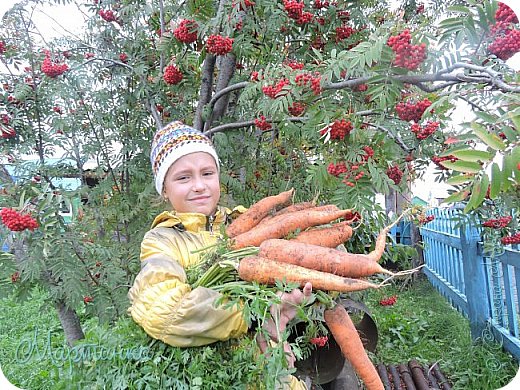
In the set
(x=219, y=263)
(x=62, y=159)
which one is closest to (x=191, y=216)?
(x=219, y=263)

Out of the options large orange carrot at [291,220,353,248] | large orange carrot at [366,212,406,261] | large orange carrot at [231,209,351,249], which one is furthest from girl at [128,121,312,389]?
large orange carrot at [366,212,406,261]

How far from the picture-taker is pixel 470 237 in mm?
4219

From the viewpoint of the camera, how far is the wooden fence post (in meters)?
4.02

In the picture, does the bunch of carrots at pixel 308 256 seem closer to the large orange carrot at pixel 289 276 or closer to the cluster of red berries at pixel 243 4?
the large orange carrot at pixel 289 276

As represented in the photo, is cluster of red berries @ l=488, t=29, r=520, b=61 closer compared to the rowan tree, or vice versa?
cluster of red berries @ l=488, t=29, r=520, b=61

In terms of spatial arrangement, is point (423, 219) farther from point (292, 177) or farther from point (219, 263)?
point (219, 263)

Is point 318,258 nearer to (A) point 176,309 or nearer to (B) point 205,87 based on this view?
(A) point 176,309

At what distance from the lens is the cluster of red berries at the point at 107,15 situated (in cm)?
270

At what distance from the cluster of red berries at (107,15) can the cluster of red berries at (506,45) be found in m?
2.01

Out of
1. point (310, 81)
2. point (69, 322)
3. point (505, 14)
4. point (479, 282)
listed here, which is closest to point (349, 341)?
point (310, 81)

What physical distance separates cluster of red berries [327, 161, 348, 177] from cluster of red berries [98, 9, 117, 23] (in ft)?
5.38

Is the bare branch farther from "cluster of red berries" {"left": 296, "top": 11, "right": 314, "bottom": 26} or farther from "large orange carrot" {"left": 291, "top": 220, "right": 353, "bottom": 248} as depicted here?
"large orange carrot" {"left": 291, "top": 220, "right": 353, "bottom": 248}

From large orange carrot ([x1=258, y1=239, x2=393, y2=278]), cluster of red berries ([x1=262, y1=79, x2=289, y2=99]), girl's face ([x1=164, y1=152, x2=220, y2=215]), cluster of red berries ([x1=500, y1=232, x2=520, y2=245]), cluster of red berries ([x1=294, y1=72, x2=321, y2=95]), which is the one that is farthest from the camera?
cluster of red berries ([x1=500, y1=232, x2=520, y2=245])

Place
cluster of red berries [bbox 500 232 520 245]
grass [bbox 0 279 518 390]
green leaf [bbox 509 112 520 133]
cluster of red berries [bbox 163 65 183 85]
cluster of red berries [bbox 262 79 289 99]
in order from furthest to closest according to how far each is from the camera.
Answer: grass [bbox 0 279 518 390] → cluster of red berries [bbox 500 232 520 245] → cluster of red berries [bbox 163 65 183 85] → cluster of red berries [bbox 262 79 289 99] → green leaf [bbox 509 112 520 133]
